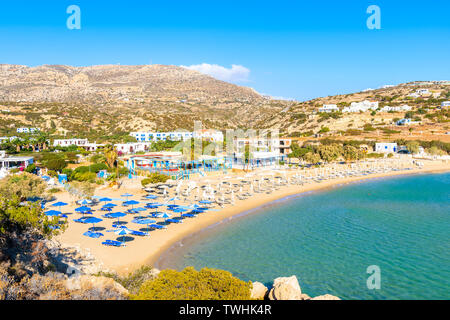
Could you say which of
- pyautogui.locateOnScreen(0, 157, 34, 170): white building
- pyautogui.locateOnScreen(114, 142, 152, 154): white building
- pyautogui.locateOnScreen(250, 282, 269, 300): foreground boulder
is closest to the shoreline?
pyautogui.locateOnScreen(250, 282, 269, 300): foreground boulder

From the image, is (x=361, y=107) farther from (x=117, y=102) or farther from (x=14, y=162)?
(x=14, y=162)

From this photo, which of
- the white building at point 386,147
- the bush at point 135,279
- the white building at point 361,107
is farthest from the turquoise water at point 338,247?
the white building at point 361,107

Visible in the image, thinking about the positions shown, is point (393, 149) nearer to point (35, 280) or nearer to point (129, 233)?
point (129, 233)

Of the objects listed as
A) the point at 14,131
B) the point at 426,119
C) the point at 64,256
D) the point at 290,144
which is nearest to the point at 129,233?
the point at 64,256

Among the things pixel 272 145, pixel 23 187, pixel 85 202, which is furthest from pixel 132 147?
pixel 85 202

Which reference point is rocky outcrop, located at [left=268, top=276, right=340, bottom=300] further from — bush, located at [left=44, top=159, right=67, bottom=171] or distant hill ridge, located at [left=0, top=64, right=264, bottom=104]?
distant hill ridge, located at [left=0, top=64, right=264, bottom=104]

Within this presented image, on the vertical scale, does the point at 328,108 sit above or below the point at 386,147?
above
